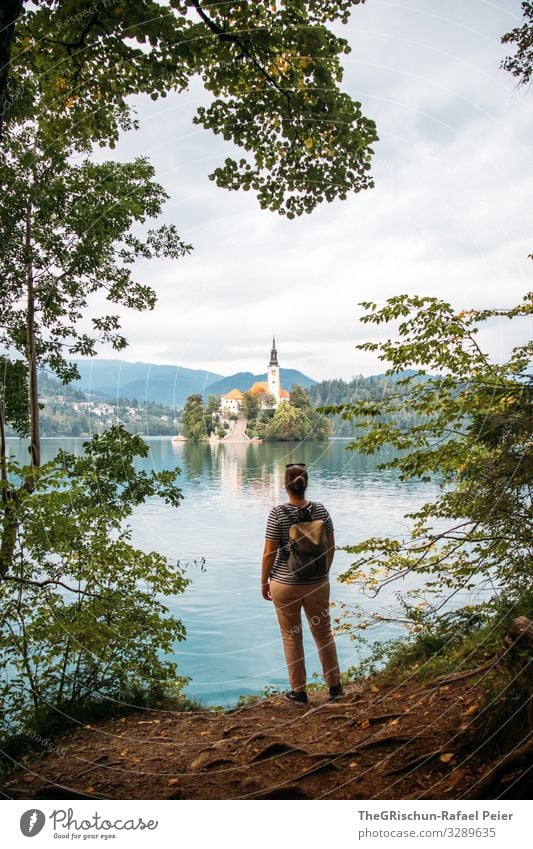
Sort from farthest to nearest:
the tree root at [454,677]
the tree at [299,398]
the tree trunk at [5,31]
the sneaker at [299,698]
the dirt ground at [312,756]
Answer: the sneaker at [299,698], the tree at [299,398], the tree root at [454,677], the tree trunk at [5,31], the dirt ground at [312,756]

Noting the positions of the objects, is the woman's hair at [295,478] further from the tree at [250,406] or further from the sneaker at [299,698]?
the sneaker at [299,698]

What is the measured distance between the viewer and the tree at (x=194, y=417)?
294 centimetres

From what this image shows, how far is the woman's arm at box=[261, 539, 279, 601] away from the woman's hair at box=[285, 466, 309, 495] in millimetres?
281

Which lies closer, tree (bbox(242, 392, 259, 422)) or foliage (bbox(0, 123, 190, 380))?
tree (bbox(242, 392, 259, 422))

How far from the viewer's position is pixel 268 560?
2762mm

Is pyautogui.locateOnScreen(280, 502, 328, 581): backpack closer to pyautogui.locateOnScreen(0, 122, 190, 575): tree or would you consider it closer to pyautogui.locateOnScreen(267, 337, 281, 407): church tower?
pyautogui.locateOnScreen(267, 337, 281, 407): church tower

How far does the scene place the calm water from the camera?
310cm

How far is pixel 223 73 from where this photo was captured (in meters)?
3.95

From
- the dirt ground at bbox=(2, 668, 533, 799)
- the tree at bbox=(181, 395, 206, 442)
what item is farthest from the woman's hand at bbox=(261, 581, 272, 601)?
the tree at bbox=(181, 395, 206, 442)

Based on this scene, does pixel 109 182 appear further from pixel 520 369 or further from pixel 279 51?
pixel 520 369

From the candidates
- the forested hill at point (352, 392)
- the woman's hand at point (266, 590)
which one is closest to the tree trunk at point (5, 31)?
the forested hill at point (352, 392)

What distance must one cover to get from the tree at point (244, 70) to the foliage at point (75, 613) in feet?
8.19

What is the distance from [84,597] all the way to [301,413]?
2041 millimetres
